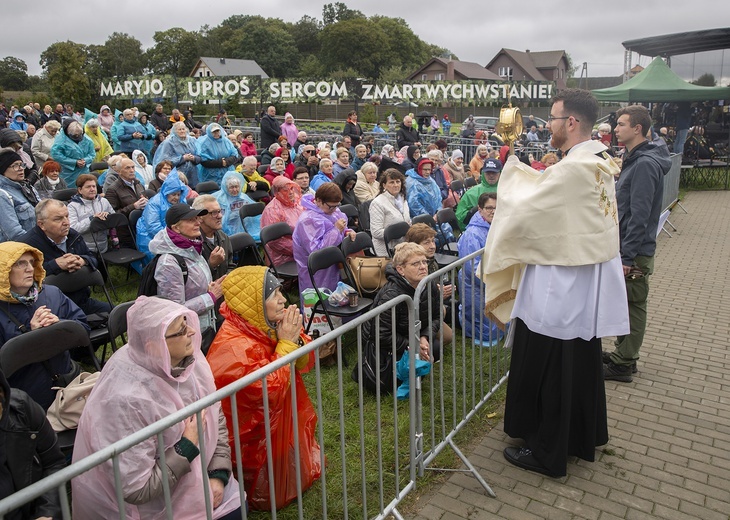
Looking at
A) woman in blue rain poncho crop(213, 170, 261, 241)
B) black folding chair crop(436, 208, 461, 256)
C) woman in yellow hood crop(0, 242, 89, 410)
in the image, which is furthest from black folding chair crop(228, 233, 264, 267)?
woman in yellow hood crop(0, 242, 89, 410)

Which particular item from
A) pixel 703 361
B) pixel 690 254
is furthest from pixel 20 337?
pixel 690 254

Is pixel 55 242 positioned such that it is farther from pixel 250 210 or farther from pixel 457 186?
pixel 457 186

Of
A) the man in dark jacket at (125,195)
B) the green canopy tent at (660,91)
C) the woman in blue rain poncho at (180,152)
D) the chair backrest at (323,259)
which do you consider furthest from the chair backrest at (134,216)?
the green canopy tent at (660,91)

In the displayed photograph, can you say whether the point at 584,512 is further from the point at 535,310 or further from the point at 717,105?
the point at 717,105

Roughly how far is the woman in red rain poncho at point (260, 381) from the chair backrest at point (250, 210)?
4389mm

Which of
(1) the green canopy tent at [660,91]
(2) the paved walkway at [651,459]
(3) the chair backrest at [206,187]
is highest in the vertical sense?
(1) the green canopy tent at [660,91]

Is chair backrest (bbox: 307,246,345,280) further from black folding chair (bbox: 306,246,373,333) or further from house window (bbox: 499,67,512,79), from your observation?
house window (bbox: 499,67,512,79)

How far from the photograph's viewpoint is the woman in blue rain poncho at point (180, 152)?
9.94 m

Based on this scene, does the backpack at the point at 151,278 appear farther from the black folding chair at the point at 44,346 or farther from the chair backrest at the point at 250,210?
the chair backrest at the point at 250,210

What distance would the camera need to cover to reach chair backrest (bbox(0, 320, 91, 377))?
3248mm

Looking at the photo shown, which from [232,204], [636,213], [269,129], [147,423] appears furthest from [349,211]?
[269,129]

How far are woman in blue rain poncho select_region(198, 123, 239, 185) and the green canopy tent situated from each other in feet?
35.5

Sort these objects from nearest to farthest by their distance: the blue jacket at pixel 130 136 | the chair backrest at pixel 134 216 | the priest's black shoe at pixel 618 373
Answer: the priest's black shoe at pixel 618 373, the chair backrest at pixel 134 216, the blue jacket at pixel 130 136

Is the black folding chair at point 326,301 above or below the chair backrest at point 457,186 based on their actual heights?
below
